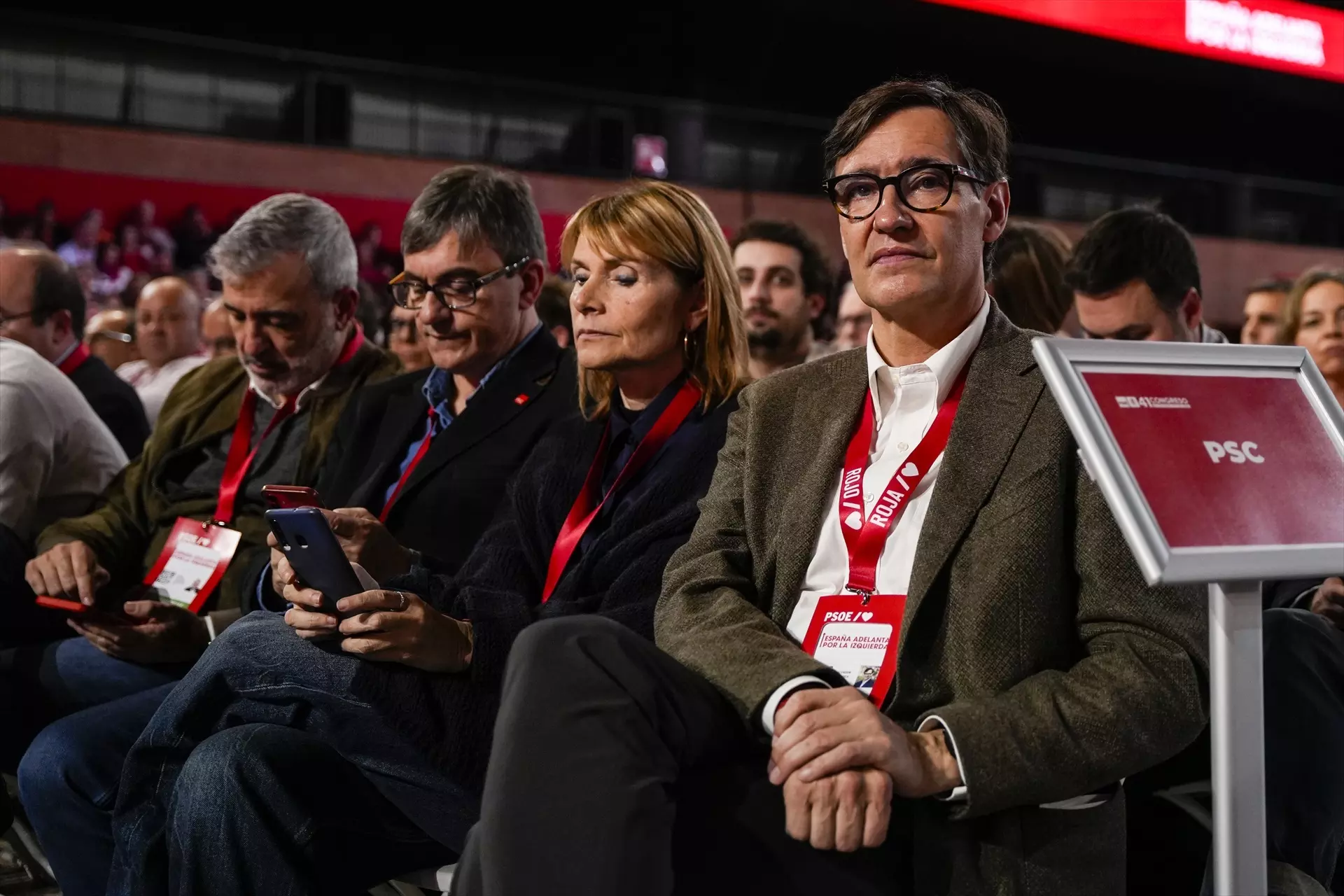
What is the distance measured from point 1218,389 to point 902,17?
9.71 m

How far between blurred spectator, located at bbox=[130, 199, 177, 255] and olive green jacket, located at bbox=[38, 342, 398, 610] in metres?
5.97

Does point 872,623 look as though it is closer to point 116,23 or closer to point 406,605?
point 406,605

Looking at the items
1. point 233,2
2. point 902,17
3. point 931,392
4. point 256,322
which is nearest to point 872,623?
point 931,392

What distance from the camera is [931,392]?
1616mm

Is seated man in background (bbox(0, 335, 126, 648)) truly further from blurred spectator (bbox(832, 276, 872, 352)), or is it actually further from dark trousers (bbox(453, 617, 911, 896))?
blurred spectator (bbox(832, 276, 872, 352))

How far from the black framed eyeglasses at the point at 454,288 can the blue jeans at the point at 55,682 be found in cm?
86

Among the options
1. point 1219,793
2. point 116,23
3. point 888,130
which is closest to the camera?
point 1219,793

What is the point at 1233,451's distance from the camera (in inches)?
49.9

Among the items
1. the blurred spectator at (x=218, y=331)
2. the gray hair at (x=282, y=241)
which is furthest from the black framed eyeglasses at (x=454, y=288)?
the blurred spectator at (x=218, y=331)

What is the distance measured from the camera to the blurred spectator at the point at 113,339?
6414 mm

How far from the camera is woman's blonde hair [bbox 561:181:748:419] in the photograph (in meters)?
2.05

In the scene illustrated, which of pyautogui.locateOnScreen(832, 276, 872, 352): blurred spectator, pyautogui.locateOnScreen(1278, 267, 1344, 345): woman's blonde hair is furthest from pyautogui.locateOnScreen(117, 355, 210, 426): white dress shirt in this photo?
pyautogui.locateOnScreen(1278, 267, 1344, 345): woman's blonde hair

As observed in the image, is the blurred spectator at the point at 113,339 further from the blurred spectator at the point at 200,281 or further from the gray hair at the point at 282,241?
the gray hair at the point at 282,241

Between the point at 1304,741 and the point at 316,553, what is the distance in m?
1.41
